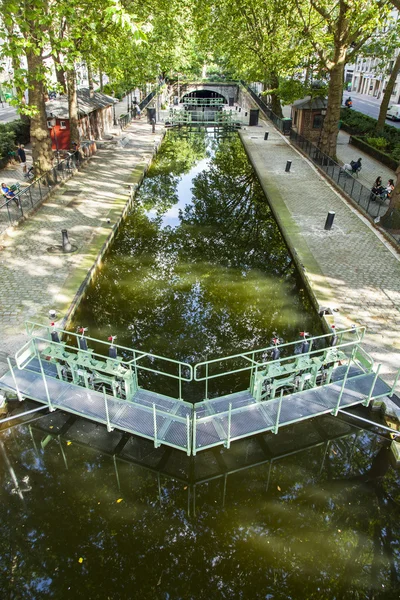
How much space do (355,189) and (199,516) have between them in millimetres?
18668

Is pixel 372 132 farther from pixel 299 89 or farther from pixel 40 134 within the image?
pixel 40 134

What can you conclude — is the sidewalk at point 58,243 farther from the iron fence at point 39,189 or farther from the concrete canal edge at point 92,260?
the iron fence at point 39,189

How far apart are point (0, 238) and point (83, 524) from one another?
11513 millimetres

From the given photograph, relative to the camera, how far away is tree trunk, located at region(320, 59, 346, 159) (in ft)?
77.0

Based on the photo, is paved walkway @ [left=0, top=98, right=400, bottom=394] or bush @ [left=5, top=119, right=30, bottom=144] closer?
paved walkway @ [left=0, top=98, right=400, bottom=394]

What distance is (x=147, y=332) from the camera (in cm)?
1148

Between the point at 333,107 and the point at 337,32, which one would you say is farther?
the point at 333,107

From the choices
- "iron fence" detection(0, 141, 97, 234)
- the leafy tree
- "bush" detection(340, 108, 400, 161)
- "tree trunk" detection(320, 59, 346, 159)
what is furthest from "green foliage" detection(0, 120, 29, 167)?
"bush" detection(340, 108, 400, 161)

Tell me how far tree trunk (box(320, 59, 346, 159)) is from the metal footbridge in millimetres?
20000

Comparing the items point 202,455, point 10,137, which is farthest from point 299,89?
point 202,455

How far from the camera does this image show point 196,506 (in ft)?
24.2

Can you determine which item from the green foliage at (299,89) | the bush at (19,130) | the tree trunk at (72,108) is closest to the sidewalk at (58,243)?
the tree trunk at (72,108)

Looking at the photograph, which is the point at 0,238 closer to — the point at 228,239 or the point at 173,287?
the point at 173,287

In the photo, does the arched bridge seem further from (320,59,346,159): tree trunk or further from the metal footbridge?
the metal footbridge
